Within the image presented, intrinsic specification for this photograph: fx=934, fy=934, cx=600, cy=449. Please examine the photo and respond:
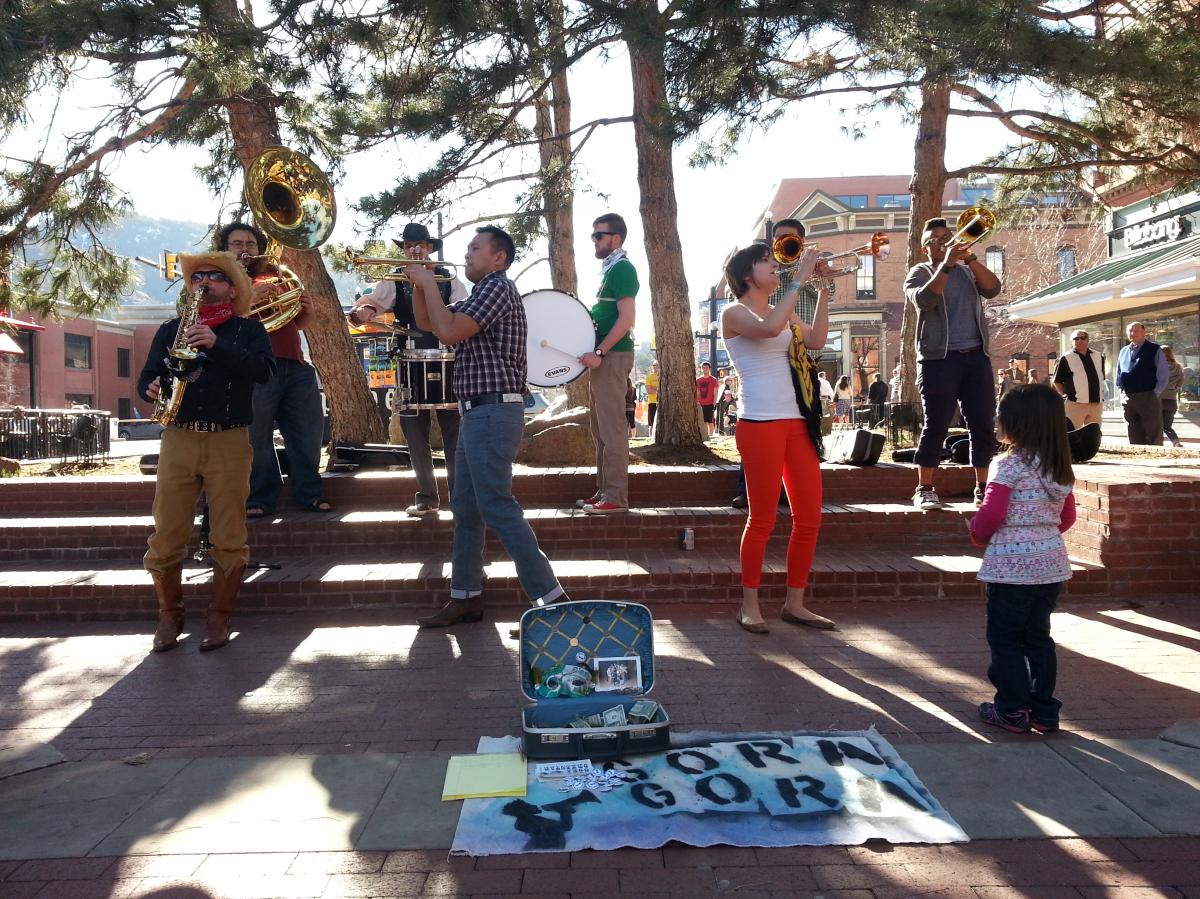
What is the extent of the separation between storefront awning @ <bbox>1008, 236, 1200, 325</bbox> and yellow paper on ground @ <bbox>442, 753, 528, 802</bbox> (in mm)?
18121

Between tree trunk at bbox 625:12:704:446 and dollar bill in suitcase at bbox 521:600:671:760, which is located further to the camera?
tree trunk at bbox 625:12:704:446

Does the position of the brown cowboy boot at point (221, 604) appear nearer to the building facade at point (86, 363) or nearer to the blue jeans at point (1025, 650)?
the blue jeans at point (1025, 650)

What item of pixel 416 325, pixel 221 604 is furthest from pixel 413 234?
pixel 221 604

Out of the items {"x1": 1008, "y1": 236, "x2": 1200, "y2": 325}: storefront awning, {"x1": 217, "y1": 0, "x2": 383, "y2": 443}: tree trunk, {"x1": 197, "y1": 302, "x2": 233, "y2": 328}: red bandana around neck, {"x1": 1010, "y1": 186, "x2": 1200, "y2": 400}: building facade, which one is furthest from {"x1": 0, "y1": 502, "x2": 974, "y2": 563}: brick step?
{"x1": 1008, "y1": 236, "x2": 1200, "y2": 325}: storefront awning

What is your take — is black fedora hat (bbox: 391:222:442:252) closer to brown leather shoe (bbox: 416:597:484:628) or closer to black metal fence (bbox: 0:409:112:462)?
brown leather shoe (bbox: 416:597:484:628)

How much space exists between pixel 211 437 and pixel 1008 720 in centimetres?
395

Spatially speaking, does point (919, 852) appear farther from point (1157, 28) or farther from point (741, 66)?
point (1157, 28)

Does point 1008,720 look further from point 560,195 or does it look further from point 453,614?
point 560,195

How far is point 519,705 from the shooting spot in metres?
3.95

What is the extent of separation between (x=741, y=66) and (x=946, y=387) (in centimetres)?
283

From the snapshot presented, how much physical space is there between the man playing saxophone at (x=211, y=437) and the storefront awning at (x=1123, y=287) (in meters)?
17.7

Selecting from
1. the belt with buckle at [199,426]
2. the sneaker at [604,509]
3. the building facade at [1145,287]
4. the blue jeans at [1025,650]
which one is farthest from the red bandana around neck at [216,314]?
the building facade at [1145,287]

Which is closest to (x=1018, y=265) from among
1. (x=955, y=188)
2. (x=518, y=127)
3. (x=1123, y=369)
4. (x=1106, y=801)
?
(x=955, y=188)

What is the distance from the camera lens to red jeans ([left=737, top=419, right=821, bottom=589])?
4.80 metres
